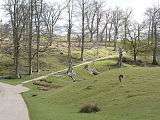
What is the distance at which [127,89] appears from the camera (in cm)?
3984

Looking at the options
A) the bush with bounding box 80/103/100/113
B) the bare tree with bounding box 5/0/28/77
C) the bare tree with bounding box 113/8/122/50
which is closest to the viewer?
the bush with bounding box 80/103/100/113

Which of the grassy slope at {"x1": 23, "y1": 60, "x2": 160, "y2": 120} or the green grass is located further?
the green grass

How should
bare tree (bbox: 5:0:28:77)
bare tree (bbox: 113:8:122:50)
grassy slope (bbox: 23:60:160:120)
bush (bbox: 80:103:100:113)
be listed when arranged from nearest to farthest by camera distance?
grassy slope (bbox: 23:60:160:120) → bush (bbox: 80:103:100:113) → bare tree (bbox: 5:0:28:77) → bare tree (bbox: 113:8:122:50)

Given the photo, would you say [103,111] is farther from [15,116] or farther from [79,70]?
[79,70]

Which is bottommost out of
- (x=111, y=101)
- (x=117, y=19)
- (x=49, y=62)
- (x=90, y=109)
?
(x=90, y=109)

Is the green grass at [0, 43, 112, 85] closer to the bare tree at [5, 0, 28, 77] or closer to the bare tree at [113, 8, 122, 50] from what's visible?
the bare tree at [5, 0, 28, 77]

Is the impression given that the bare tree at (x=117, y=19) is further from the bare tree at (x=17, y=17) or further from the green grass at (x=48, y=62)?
the bare tree at (x=17, y=17)

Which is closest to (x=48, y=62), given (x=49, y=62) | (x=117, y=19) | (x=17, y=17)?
(x=49, y=62)

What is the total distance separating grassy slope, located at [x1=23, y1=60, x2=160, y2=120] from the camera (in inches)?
1122

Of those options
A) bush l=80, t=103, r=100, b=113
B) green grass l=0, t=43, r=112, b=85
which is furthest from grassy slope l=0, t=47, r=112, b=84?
bush l=80, t=103, r=100, b=113

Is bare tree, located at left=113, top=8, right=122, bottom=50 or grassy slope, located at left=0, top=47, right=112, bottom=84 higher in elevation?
bare tree, located at left=113, top=8, right=122, bottom=50

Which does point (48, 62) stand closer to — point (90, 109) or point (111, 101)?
point (111, 101)

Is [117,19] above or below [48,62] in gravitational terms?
above

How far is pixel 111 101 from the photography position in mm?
35250
